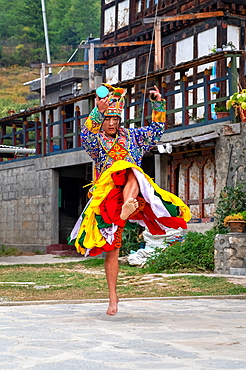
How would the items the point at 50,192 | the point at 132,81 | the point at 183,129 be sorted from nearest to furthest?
the point at 183,129 < the point at 132,81 < the point at 50,192

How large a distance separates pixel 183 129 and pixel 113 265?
10.0 meters

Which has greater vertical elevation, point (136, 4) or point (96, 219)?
point (136, 4)

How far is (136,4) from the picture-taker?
73.4 feet

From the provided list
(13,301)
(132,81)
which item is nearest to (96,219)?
(13,301)

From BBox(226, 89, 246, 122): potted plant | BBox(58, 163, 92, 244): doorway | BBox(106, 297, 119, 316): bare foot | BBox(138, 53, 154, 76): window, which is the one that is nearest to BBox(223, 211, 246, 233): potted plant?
BBox(226, 89, 246, 122): potted plant

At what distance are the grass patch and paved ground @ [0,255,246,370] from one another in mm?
1318

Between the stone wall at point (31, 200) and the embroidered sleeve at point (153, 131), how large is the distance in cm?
1266

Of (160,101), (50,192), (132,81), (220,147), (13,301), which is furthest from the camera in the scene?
(50,192)

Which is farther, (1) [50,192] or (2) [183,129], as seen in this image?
(1) [50,192]

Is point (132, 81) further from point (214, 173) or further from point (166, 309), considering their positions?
point (166, 309)

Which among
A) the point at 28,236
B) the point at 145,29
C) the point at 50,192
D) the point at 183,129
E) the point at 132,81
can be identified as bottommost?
the point at 28,236

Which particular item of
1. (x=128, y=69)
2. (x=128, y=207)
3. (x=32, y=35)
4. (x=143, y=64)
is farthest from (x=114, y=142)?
(x=32, y=35)

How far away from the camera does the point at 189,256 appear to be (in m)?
12.2

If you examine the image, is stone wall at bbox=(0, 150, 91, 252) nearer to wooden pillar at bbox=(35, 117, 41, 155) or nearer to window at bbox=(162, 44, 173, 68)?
wooden pillar at bbox=(35, 117, 41, 155)
